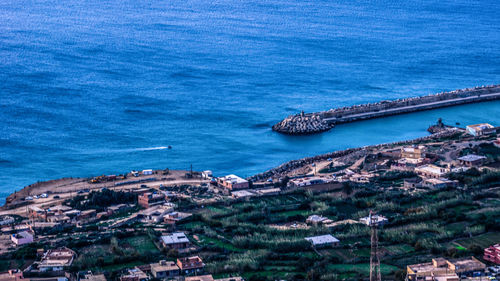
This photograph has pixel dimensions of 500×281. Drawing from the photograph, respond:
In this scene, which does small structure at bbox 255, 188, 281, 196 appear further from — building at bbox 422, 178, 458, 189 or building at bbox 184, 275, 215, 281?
building at bbox 184, 275, 215, 281

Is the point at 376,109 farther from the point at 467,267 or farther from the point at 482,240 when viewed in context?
the point at 467,267

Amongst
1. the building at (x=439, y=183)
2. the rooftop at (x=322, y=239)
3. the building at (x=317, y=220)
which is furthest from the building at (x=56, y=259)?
the building at (x=439, y=183)

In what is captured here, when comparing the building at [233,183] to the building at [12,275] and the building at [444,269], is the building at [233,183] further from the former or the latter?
the building at [12,275]

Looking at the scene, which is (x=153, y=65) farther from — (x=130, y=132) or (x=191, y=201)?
(x=191, y=201)

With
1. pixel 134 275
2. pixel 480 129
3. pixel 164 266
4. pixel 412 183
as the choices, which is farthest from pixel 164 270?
pixel 480 129

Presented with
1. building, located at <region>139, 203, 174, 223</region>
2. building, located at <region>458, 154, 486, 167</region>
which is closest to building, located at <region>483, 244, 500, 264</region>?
building, located at <region>139, 203, 174, 223</region>

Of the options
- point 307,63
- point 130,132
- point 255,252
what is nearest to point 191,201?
point 255,252
